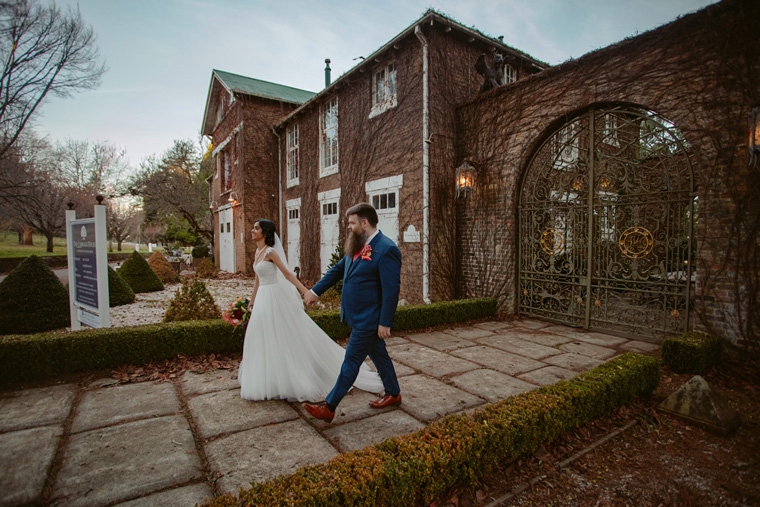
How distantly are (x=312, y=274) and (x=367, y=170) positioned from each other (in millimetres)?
4953

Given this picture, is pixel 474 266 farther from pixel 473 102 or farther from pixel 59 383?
pixel 59 383

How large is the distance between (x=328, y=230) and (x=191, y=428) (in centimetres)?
967

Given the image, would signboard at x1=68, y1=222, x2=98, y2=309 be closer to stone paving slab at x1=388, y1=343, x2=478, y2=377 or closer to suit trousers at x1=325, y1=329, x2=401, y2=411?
suit trousers at x1=325, y1=329, x2=401, y2=411

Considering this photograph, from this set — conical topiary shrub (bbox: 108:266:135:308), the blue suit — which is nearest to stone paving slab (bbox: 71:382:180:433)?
the blue suit

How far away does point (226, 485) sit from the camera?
2268mm

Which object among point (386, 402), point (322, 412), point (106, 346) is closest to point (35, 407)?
point (106, 346)

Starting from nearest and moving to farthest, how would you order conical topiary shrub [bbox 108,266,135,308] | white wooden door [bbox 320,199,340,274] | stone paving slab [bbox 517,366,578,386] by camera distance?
stone paving slab [bbox 517,366,578,386], conical topiary shrub [bbox 108,266,135,308], white wooden door [bbox 320,199,340,274]

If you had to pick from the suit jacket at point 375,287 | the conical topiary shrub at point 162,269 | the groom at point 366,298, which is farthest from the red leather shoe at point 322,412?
the conical topiary shrub at point 162,269

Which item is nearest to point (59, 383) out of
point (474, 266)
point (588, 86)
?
point (474, 266)

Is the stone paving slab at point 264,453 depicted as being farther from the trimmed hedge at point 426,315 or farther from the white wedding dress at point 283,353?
the trimmed hedge at point 426,315

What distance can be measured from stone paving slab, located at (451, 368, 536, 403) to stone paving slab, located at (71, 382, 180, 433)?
9.70 ft

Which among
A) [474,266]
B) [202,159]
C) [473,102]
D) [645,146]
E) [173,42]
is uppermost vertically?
[202,159]

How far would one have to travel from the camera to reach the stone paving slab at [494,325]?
6.82 metres

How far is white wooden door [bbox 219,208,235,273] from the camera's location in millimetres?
17188
